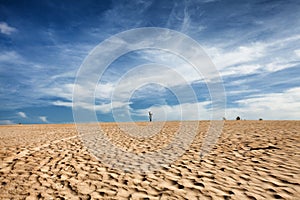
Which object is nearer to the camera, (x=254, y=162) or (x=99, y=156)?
(x=254, y=162)

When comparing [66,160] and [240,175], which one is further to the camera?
[66,160]

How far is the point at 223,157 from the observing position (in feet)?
25.9

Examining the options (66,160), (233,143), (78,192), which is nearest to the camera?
(78,192)

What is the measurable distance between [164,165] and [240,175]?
235cm

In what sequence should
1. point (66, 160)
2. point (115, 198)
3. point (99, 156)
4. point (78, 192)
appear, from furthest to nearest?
1. point (99, 156)
2. point (66, 160)
3. point (78, 192)
4. point (115, 198)

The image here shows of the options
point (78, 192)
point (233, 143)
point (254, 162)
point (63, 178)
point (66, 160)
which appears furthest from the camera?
point (233, 143)

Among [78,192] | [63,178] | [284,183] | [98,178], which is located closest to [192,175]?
[284,183]

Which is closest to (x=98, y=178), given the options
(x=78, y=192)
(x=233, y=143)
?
(x=78, y=192)

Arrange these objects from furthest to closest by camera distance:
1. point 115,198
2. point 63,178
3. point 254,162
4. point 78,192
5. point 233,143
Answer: point 233,143 → point 254,162 → point 63,178 → point 78,192 → point 115,198

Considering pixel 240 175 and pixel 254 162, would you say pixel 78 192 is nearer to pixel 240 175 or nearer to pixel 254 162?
pixel 240 175

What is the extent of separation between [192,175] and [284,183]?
2231 mm

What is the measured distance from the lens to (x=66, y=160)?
7.75 metres

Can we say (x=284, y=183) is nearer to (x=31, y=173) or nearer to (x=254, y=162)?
(x=254, y=162)

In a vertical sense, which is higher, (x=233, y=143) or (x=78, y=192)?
(x=233, y=143)
